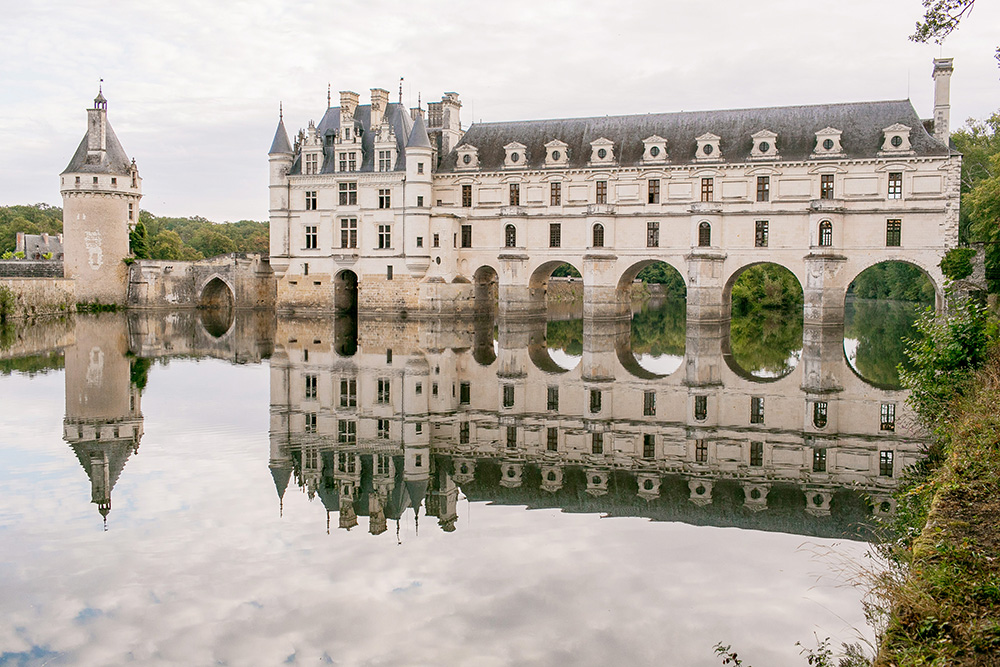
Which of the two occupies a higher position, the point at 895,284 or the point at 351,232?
the point at 351,232

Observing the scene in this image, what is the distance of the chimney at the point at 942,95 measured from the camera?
112 ft

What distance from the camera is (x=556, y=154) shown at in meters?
40.0

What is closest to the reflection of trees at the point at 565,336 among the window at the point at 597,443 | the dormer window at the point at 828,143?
the dormer window at the point at 828,143

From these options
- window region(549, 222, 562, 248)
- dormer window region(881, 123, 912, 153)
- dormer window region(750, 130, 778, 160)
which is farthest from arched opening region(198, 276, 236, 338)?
dormer window region(881, 123, 912, 153)

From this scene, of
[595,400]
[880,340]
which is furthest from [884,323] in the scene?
[595,400]

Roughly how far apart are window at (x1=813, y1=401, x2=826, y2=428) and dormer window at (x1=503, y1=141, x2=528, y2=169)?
25191 mm

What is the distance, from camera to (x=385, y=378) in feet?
69.8

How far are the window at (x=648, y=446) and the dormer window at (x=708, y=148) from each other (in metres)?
25.0

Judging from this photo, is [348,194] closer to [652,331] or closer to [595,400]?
[652,331]

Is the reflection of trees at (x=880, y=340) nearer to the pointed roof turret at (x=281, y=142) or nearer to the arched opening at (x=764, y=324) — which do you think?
the arched opening at (x=764, y=324)

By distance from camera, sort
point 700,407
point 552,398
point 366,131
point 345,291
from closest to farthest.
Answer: point 700,407 < point 552,398 < point 366,131 < point 345,291

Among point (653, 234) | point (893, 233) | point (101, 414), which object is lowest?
point (101, 414)

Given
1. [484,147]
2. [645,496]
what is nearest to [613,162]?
[484,147]

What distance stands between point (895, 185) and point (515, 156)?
55.1 feet
